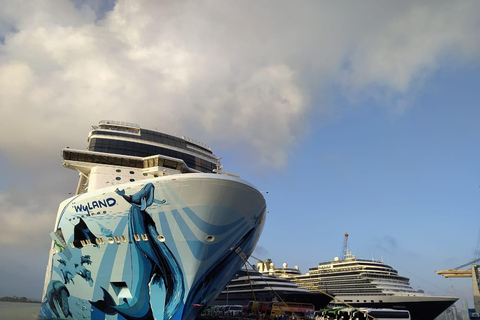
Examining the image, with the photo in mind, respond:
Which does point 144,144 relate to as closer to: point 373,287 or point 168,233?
point 168,233

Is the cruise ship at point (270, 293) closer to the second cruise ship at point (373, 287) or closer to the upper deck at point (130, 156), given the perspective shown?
the second cruise ship at point (373, 287)

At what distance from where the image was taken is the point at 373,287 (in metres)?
45.4

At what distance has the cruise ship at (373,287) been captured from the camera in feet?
132

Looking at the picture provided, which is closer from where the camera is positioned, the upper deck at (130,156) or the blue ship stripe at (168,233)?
the blue ship stripe at (168,233)

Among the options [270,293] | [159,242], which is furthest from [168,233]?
[270,293]

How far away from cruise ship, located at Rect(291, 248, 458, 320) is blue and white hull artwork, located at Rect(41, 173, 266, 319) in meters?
26.7

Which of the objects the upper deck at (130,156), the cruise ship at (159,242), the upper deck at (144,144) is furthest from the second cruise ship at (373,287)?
the cruise ship at (159,242)

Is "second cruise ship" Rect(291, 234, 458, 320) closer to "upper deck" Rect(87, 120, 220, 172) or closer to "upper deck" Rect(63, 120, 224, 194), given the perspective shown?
"upper deck" Rect(87, 120, 220, 172)

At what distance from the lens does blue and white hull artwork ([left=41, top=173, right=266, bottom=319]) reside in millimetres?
15789

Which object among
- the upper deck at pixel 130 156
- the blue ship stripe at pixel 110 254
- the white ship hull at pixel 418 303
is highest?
the upper deck at pixel 130 156

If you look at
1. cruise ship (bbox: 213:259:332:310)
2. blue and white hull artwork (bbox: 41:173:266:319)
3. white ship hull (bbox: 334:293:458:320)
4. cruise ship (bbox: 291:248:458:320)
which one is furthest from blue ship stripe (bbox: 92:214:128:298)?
white ship hull (bbox: 334:293:458:320)

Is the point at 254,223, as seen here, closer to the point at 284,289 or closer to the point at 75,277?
the point at 75,277

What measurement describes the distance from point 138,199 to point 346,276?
4186 centimetres

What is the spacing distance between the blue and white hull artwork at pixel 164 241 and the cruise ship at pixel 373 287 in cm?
2667
